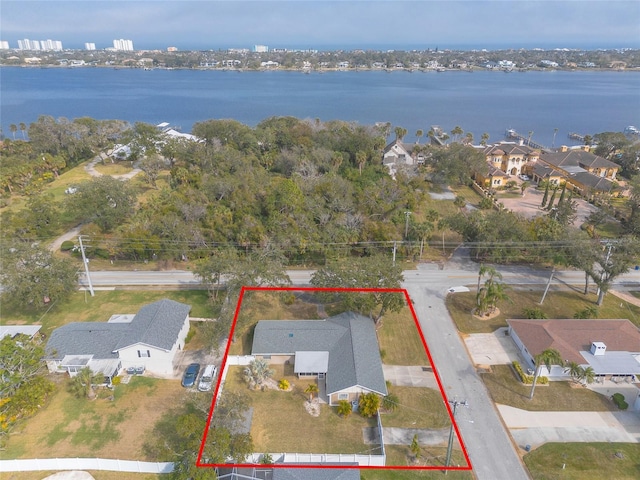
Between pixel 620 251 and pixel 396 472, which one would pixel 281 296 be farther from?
pixel 620 251

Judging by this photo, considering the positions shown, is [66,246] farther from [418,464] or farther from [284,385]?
[418,464]

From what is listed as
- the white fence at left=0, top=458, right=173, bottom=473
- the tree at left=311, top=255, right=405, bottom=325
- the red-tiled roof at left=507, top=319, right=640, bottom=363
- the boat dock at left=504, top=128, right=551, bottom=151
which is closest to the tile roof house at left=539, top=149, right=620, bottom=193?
the boat dock at left=504, top=128, right=551, bottom=151

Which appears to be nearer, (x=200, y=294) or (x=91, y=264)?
(x=200, y=294)

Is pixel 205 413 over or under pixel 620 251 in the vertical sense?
under

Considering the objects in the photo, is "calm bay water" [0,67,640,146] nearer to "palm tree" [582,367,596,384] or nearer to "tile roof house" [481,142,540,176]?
"tile roof house" [481,142,540,176]

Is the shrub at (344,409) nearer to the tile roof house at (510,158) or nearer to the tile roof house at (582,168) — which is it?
the tile roof house at (582,168)

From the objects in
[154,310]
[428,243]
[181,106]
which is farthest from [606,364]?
[181,106]
